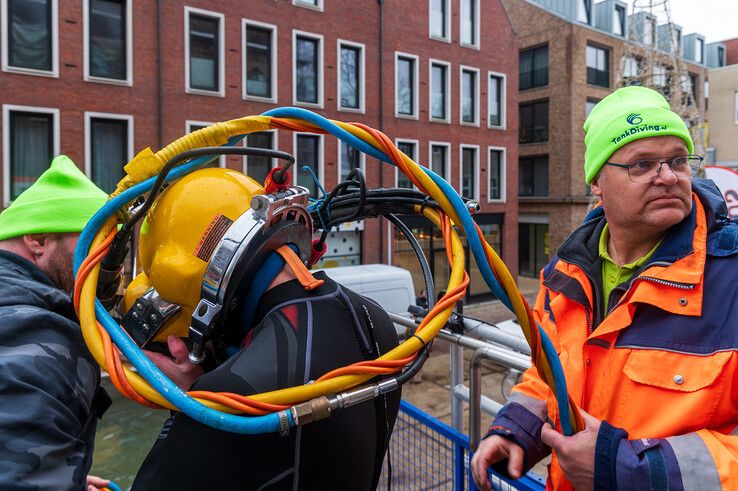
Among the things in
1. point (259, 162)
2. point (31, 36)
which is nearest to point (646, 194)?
point (259, 162)

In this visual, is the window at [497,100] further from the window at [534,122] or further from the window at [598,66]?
the window at [598,66]

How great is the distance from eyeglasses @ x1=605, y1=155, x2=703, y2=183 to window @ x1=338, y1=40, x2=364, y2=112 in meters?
17.3

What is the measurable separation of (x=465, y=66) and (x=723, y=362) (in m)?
21.9

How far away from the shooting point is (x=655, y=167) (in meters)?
1.89

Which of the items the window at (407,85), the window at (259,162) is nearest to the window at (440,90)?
the window at (407,85)

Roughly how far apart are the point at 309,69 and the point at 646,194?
17.4 metres

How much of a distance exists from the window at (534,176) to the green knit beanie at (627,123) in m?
27.2

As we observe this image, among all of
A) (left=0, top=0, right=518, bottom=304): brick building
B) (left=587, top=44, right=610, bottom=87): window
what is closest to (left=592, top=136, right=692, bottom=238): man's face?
(left=0, top=0, right=518, bottom=304): brick building

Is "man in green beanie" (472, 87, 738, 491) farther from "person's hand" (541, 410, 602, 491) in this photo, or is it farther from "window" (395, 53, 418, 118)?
"window" (395, 53, 418, 118)

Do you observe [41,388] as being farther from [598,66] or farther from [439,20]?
[598,66]

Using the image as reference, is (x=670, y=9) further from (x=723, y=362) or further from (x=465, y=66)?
(x=723, y=362)

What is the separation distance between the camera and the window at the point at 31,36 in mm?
13296

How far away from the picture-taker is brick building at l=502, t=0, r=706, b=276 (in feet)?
85.6

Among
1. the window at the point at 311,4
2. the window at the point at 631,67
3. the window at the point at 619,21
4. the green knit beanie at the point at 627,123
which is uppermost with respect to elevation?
the window at the point at 619,21
